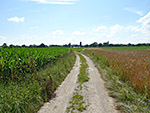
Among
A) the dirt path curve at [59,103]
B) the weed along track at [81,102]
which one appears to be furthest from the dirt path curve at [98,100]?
the dirt path curve at [59,103]

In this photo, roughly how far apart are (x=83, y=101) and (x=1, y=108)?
2.92m

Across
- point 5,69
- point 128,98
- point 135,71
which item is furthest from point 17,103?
point 135,71

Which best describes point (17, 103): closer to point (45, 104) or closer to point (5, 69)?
point (45, 104)

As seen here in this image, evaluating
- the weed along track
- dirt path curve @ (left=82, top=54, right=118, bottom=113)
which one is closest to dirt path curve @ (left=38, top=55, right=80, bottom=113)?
the weed along track

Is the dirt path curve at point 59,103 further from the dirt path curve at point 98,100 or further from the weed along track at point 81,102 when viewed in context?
the dirt path curve at point 98,100

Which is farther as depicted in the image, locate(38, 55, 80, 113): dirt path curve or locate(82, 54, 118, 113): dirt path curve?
locate(38, 55, 80, 113): dirt path curve

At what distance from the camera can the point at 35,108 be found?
14.3ft

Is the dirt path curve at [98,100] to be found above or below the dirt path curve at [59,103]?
above

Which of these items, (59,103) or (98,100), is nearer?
(59,103)

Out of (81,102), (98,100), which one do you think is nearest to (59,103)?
(81,102)

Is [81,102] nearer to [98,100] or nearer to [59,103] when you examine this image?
[98,100]

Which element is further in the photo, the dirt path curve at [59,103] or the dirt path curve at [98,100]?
the dirt path curve at [59,103]

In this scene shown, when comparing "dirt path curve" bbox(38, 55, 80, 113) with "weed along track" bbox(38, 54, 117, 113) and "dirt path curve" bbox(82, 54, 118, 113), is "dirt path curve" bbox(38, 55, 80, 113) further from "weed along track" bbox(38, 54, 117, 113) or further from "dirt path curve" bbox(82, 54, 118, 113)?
"dirt path curve" bbox(82, 54, 118, 113)

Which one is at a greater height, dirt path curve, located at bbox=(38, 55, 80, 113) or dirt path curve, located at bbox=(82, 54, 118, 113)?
dirt path curve, located at bbox=(82, 54, 118, 113)
